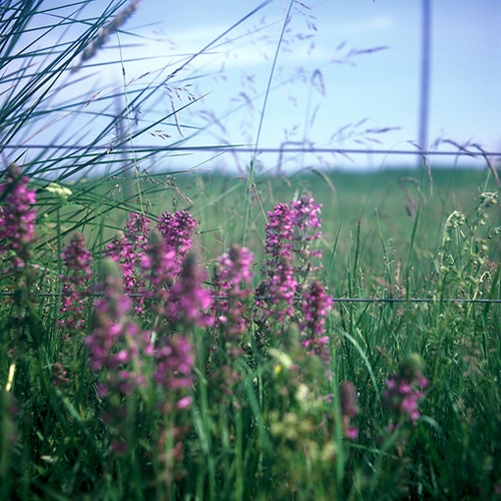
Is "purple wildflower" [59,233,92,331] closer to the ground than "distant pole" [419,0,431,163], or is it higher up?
closer to the ground

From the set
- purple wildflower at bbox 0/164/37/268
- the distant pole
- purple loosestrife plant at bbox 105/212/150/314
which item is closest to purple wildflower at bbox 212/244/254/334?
purple loosestrife plant at bbox 105/212/150/314

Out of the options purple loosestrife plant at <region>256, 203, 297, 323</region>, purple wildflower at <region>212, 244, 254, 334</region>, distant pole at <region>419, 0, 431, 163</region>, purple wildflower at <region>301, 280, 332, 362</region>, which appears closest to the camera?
purple wildflower at <region>212, 244, 254, 334</region>

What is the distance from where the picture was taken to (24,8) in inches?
105

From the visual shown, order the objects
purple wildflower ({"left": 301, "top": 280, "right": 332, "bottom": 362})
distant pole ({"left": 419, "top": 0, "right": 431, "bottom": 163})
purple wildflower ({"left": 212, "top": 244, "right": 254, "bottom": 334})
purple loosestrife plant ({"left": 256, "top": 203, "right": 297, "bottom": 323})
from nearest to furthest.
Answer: purple wildflower ({"left": 212, "top": 244, "right": 254, "bottom": 334}) < purple wildflower ({"left": 301, "top": 280, "right": 332, "bottom": 362}) < purple loosestrife plant ({"left": 256, "top": 203, "right": 297, "bottom": 323}) < distant pole ({"left": 419, "top": 0, "right": 431, "bottom": 163})

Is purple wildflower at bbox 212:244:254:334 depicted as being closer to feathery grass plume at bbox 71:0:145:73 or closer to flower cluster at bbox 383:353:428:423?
flower cluster at bbox 383:353:428:423

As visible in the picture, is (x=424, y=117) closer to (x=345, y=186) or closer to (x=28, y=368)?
(x=345, y=186)

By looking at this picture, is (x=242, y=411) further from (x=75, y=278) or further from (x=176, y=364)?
(x=75, y=278)

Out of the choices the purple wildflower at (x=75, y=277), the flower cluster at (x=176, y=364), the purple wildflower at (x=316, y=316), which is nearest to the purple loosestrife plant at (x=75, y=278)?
the purple wildflower at (x=75, y=277)

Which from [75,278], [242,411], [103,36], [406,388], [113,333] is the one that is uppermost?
[103,36]

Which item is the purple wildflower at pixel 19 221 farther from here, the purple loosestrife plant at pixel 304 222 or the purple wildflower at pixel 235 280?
the purple loosestrife plant at pixel 304 222

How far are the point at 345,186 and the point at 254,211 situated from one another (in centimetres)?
1145

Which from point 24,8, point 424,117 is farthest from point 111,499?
point 424,117

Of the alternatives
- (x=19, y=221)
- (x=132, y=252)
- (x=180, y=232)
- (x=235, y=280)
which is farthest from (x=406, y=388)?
(x=19, y=221)

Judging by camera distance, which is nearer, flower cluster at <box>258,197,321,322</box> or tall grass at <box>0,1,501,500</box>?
tall grass at <box>0,1,501,500</box>
